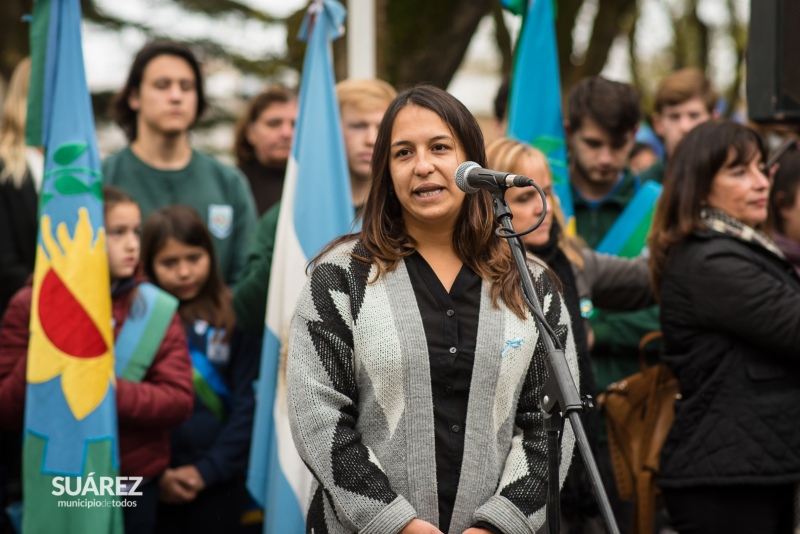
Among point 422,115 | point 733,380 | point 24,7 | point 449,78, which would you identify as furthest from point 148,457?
point 24,7

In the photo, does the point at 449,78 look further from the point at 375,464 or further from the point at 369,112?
the point at 375,464

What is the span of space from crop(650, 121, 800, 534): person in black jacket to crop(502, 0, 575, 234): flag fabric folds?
91cm

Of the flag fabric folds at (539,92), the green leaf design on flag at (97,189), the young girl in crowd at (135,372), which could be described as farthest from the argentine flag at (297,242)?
the flag fabric folds at (539,92)

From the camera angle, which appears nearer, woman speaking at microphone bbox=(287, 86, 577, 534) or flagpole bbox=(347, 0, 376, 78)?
woman speaking at microphone bbox=(287, 86, 577, 534)

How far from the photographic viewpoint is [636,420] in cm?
464

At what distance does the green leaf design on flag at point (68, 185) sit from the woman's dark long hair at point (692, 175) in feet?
7.81

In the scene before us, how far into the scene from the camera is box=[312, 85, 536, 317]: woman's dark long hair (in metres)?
3.21

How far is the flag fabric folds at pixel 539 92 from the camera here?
208 inches

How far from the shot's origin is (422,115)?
3225 mm

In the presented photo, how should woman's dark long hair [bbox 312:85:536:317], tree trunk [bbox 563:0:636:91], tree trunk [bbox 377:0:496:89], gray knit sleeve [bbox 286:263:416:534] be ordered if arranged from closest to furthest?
1. gray knit sleeve [bbox 286:263:416:534]
2. woman's dark long hair [bbox 312:85:536:317]
3. tree trunk [bbox 377:0:496:89]
4. tree trunk [bbox 563:0:636:91]

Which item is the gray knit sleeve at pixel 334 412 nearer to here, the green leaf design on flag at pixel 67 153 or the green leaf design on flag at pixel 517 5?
the green leaf design on flag at pixel 67 153

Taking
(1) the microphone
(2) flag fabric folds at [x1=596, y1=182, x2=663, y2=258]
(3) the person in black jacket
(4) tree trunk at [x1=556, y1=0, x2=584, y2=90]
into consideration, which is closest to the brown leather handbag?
(3) the person in black jacket

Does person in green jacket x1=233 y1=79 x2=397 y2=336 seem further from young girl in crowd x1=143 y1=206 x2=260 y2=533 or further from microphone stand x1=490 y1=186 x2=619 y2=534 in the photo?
microphone stand x1=490 y1=186 x2=619 y2=534

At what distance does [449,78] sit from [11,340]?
499 cm
